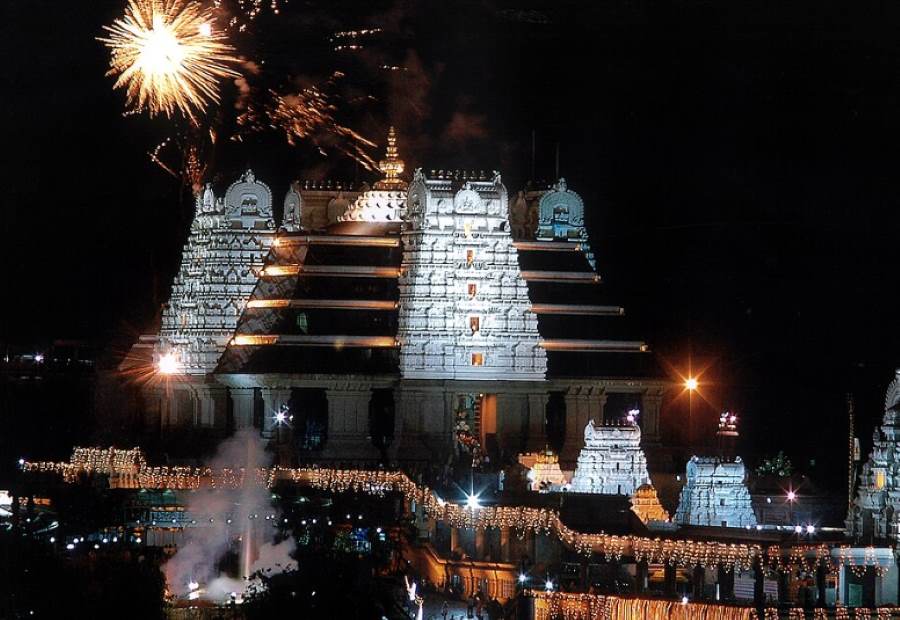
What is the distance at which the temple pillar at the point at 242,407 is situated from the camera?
75750 millimetres

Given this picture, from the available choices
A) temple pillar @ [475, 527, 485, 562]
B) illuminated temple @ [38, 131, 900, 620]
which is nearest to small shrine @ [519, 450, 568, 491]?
illuminated temple @ [38, 131, 900, 620]

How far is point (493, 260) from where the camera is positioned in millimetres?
→ 73125

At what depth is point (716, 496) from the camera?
199 ft

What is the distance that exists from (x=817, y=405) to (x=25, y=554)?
36971mm

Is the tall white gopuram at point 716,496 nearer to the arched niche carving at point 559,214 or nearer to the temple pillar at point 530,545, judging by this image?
the temple pillar at point 530,545

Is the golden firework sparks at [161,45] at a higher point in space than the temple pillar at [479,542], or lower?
higher

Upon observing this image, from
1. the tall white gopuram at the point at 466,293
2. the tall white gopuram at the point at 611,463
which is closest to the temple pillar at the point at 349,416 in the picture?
the tall white gopuram at the point at 466,293

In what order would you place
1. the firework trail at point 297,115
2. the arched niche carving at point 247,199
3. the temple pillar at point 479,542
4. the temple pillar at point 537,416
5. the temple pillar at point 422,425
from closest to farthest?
the temple pillar at point 479,542
the firework trail at point 297,115
the temple pillar at point 422,425
the temple pillar at point 537,416
the arched niche carving at point 247,199

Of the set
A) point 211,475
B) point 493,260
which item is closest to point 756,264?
point 493,260

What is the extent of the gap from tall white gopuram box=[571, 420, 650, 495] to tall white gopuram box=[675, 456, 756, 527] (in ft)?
5.00

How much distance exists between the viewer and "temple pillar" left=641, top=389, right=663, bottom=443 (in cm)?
7468

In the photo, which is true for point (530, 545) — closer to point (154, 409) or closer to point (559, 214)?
point (559, 214)

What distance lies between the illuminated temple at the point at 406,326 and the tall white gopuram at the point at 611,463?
8621mm

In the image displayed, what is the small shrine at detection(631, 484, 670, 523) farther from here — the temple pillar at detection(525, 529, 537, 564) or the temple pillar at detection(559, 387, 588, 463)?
the temple pillar at detection(559, 387, 588, 463)
